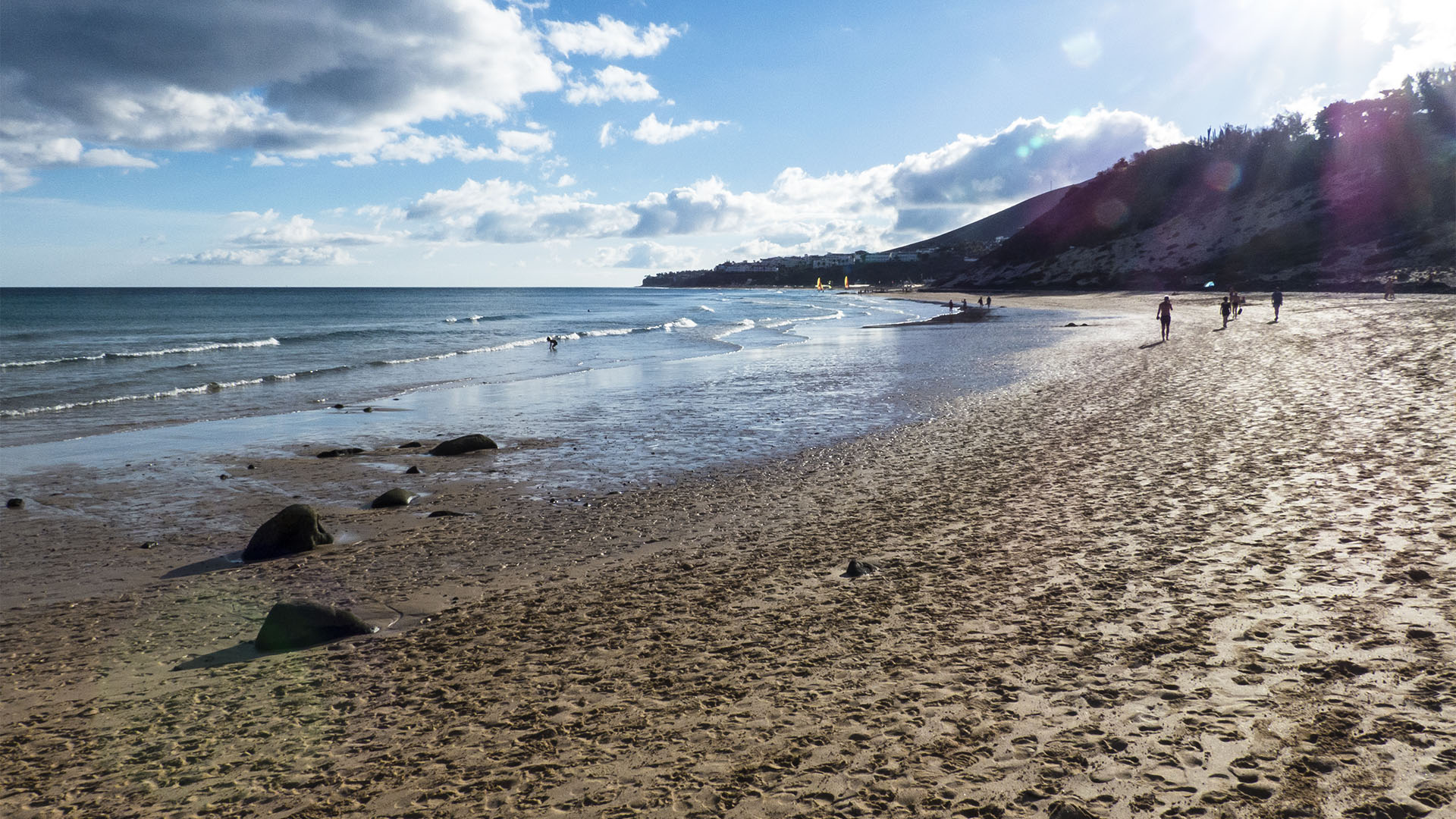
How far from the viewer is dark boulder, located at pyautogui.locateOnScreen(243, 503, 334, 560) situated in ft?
27.8

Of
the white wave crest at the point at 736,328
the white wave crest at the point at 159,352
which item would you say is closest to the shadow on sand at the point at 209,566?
the white wave crest at the point at 159,352

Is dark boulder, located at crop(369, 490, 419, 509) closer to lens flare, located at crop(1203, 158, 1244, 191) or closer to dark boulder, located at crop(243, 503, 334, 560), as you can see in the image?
dark boulder, located at crop(243, 503, 334, 560)

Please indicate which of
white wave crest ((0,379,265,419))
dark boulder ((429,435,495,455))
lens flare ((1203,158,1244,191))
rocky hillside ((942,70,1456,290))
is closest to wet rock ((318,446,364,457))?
dark boulder ((429,435,495,455))

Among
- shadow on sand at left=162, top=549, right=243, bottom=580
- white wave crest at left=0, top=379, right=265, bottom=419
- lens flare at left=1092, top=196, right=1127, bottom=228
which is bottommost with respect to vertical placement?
shadow on sand at left=162, top=549, right=243, bottom=580

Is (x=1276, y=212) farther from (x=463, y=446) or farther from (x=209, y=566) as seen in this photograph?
(x=209, y=566)

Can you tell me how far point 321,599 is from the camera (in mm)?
7199

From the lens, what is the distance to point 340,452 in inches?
566

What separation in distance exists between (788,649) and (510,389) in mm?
20533

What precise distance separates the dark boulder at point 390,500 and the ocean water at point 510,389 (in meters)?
2.40

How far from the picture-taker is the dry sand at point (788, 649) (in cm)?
400

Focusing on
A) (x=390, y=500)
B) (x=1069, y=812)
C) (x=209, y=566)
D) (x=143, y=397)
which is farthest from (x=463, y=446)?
(x=143, y=397)

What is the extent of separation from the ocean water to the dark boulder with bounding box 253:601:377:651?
5949 millimetres

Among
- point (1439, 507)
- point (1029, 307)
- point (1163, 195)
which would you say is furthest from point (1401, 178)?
point (1439, 507)

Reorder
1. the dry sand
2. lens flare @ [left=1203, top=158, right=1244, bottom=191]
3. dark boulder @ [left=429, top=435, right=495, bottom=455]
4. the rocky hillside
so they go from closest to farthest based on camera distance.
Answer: the dry sand < dark boulder @ [left=429, top=435, right=495, bottom=455] < the rocky hillside < lens flare @ [left=1203, top=158, right=1244, bottom=191]
